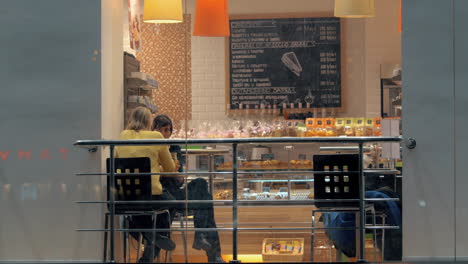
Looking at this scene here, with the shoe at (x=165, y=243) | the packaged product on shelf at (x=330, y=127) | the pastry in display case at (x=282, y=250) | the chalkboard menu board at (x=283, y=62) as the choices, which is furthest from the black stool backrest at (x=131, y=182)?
the packaged product on shelf at (x=330, y=127)

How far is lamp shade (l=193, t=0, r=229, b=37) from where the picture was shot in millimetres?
6637

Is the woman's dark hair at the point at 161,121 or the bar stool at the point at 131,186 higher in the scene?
the woman's dark hair at the point at 161,121

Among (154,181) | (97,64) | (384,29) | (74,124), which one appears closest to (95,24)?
(97,64)

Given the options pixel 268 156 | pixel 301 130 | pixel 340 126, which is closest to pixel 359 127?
pixel 340 126

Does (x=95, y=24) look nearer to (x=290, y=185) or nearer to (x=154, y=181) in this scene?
(x=154, y=181)

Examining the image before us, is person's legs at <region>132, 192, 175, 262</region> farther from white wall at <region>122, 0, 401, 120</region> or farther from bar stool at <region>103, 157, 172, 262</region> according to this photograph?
white wall at <region>122, 0, 401, 120</region>

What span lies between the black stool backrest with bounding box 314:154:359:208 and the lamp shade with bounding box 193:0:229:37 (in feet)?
4.12

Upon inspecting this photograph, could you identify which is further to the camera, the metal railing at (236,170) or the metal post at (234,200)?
the metal post at (234,200)

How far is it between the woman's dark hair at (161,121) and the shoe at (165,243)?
0.87m

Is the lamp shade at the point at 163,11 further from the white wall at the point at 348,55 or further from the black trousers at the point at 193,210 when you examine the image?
the black trousers at the point at 193,210

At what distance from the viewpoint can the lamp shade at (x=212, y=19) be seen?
664 centimetres

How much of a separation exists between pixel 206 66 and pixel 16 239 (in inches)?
80.2

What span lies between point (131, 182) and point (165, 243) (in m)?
0.58

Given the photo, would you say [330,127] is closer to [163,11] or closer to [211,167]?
[211,167]
